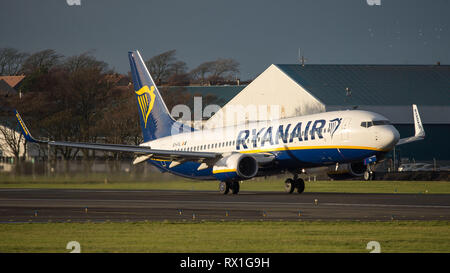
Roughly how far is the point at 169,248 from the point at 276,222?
702cm

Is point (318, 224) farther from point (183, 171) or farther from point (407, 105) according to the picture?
point (407, 105)

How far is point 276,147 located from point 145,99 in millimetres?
14201

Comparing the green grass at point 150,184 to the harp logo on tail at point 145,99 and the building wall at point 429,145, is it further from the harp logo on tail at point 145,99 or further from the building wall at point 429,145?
the building wall at point 429,145

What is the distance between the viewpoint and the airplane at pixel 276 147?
129 feet

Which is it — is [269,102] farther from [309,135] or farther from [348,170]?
[309,135]

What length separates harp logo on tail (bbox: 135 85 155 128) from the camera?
53.9m

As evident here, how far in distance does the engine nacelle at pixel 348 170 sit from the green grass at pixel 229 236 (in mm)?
18959

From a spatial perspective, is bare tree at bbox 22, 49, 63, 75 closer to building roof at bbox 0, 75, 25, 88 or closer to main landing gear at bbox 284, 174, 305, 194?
building roof at bbox 0, 75, 25, 88

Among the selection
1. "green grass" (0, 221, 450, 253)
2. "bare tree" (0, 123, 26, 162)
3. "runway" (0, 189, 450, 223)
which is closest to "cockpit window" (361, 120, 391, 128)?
"runway" (0, 189, 450, 223)

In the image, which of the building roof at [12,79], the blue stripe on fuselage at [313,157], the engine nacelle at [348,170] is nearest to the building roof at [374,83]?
the engine nacelle at [348,170]
